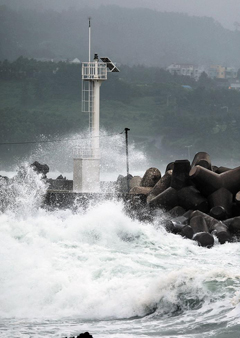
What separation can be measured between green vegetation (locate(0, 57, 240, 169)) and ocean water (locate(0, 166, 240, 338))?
266 feet

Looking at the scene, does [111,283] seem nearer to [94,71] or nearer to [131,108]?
[94,71]

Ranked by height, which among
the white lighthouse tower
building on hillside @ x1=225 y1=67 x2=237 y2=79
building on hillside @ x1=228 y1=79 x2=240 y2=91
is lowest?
the white lighthouse tower

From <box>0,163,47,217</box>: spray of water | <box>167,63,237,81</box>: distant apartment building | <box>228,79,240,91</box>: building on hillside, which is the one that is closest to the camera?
<box>0,163,47,217</box>: spray of water

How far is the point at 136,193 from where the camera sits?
1794cm

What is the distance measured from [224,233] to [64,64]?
104m

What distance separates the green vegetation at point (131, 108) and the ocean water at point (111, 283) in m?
81.2

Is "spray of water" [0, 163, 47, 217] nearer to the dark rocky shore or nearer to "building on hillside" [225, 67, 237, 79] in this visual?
the dark rocky shore

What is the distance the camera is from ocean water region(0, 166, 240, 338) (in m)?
7.98

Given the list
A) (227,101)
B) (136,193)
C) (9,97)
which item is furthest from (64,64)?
(136,193)

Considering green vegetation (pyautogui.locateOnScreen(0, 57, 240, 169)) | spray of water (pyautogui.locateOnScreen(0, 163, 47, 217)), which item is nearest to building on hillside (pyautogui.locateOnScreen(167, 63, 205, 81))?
green vegetation (pyautogui.locateOnScreen(0, 57, 240, 169))

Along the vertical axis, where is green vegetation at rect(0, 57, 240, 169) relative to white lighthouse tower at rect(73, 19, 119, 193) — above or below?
above

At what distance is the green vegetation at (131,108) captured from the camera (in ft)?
322

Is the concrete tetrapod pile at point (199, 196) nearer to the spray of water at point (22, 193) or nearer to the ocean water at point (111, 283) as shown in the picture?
the ocean water at point (111, 283)

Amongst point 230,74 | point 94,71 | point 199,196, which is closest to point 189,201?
point 199,196
